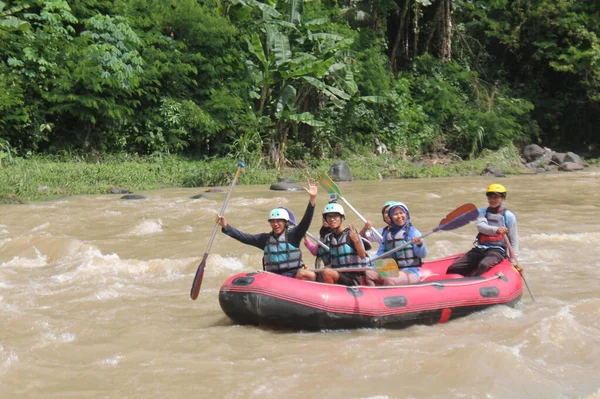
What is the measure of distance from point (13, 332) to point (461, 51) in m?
20.2

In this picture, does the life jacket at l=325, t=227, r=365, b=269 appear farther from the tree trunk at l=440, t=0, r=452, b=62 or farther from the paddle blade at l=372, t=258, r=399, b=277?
the tree trunk at l=440, t=0, r=452, b=62

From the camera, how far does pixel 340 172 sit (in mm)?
15469

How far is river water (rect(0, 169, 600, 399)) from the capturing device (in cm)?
385

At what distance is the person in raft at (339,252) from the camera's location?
5.20 meters

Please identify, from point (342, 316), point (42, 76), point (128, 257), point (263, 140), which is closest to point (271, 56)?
point (263, 140)

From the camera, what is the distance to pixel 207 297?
6.13 meters

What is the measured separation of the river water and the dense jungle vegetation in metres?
4.70

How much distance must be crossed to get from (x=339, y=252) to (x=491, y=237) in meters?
1.60

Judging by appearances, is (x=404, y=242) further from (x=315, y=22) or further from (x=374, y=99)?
(x=374, y=99)

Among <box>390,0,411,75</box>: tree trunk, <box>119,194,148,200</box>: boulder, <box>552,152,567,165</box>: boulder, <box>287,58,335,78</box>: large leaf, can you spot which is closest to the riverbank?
<box>119,194,148,200</box>: boulder

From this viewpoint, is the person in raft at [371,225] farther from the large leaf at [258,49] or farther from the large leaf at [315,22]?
the large leaf at [315,22]

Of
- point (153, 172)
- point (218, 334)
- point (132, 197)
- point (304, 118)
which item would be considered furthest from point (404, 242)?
point (304, 118)

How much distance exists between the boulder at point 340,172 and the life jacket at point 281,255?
33.3ft

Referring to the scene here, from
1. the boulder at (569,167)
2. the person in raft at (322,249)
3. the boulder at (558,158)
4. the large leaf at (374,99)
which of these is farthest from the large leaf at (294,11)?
the person in raft at (322,249)
